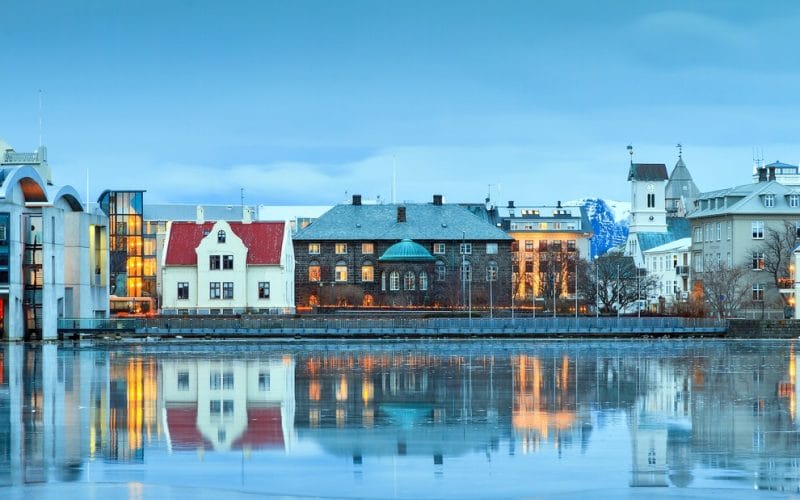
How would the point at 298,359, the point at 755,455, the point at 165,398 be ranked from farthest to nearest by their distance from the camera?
the point at 298,359 < the point at 165,398 < the point at 755,455

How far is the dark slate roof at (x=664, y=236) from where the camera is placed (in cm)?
15538

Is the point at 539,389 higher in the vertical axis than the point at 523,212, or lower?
lower

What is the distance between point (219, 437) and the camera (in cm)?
2789

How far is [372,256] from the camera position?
131 meters

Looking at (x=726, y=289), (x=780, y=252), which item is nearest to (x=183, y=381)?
(x=726, y=289)

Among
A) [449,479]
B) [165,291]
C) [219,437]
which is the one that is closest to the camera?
[449,479]

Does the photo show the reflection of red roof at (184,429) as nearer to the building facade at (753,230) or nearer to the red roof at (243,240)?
the red roof at (243,240)

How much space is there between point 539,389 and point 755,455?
1588cm

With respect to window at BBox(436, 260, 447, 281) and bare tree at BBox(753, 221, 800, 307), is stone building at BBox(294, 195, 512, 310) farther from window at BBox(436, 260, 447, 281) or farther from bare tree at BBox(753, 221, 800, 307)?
bare tree at BBox(753, 221, 800, 307)

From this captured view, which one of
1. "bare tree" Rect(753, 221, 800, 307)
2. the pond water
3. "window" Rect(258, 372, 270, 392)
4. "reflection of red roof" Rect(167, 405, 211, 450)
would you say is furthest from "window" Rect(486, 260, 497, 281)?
"reflection of red roof" Rect(167, 405, 211, 450)

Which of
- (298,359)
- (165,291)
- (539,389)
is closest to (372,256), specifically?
(165,291)

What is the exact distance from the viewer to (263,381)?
145 ft

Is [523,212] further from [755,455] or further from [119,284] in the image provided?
[755,455]

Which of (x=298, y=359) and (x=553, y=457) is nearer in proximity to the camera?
(x=553, y=457)
